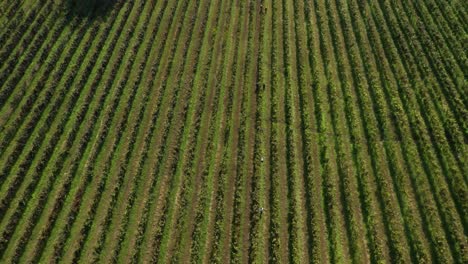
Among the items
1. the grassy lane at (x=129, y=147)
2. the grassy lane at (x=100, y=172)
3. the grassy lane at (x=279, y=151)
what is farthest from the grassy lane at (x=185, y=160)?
the grassy lane at (x=279, y=151)

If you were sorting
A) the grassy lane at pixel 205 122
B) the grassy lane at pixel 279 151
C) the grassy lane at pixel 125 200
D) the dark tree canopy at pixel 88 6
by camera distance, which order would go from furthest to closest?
the dark tree canopy at pixel 88 6
the grassy lane at pixel 205 122
the grassy lane at pixel 279 151
the grassy lane at pixel 125 200

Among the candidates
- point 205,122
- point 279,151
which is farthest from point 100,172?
point 279,151

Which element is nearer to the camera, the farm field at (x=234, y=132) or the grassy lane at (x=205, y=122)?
the farm field at (x=234, y=132)

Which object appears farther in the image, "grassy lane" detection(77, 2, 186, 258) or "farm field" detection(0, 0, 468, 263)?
"farm field" detection(0, 0, 468, 263)

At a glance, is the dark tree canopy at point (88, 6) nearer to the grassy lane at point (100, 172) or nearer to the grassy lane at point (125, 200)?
the grassy lane at point (100, 172)

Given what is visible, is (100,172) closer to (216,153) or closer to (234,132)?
(216,153)

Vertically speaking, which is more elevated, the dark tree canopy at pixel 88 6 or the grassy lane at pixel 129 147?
the dark tree canopy at pixel 88 6

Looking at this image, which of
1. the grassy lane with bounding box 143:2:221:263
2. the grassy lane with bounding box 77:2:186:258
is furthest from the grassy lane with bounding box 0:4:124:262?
the grassy lane with bounding box 143:2:221:263

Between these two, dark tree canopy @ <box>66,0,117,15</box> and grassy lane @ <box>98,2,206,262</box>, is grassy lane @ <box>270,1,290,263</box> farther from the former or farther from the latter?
dark tree canopy @ <box>66,0,117,15</box>

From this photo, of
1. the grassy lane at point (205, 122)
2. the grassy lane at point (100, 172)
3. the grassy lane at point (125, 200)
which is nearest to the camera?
the grassy lane at point (125, 200)

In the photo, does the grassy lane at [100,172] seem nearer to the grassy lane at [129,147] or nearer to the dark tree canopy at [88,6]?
the grassy lane at [129,147]
